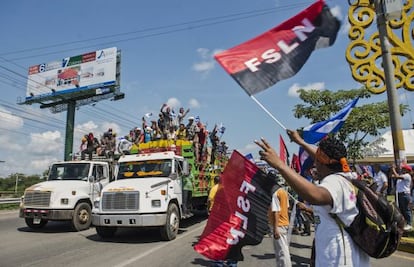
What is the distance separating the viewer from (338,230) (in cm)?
236

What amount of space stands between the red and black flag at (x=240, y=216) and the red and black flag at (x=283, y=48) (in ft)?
3.01

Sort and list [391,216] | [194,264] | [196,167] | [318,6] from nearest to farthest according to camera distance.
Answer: [391,216] < [318,6] < [194,264] < [196,167]

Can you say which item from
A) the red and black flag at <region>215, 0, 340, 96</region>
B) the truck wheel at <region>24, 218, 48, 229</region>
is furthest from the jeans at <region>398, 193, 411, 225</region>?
the truck wheel at <region>24, 218, 48, 229</region>

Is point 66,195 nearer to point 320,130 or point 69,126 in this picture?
point 320,130

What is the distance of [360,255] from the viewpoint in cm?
239

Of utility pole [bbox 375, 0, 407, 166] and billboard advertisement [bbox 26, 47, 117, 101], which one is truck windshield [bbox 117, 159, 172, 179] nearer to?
utility pole [bbox 375, 0, 407, 166]

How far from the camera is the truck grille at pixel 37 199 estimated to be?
1037 cm

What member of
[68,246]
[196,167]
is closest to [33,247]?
[68,246]

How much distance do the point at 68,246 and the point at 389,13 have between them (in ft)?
31.8

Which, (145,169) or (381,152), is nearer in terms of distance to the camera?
(145,169)

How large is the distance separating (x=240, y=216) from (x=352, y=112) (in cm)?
→ 1935

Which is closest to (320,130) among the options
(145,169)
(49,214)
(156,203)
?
(156,203)

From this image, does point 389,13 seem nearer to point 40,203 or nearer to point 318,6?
point 318,6

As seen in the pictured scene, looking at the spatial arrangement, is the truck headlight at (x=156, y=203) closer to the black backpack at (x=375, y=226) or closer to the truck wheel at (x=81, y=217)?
the truck wheel at (x=81, y=217)
